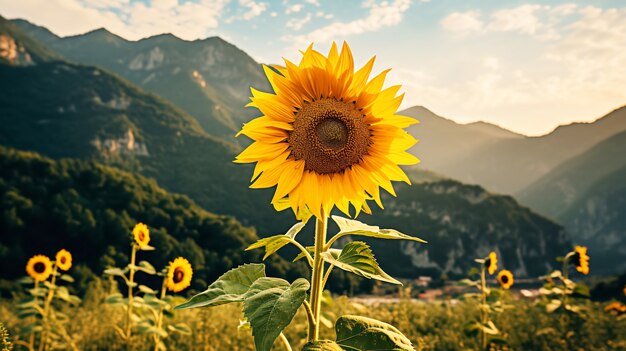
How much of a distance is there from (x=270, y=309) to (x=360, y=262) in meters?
0.37

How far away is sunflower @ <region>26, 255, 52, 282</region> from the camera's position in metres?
5.56

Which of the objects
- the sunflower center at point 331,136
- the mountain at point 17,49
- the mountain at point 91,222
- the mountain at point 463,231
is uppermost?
the mountain at point 17,49

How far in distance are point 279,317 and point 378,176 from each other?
780 millimetres

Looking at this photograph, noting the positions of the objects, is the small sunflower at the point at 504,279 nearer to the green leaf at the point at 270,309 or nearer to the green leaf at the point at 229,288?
the green leaf at the point at 229,288

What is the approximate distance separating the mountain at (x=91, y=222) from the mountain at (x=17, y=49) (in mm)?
106282

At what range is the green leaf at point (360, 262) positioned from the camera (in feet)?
4.22

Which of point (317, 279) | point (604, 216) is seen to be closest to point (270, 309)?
point (317, 279)

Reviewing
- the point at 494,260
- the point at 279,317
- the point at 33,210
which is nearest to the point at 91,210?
the point at 33,210

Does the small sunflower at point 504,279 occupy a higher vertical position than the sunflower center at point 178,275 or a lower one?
lower

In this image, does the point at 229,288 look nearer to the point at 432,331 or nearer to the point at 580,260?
the point at 580,260

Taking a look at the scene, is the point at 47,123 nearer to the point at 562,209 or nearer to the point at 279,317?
the point at 279,317

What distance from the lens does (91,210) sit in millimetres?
36688

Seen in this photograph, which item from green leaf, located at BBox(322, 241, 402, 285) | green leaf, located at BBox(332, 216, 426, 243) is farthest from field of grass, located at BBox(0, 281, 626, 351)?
green leaf, located at BBox(322, 241, 402, 285)

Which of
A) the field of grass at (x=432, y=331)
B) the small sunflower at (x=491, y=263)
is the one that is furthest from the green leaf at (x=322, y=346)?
the small sunflower at (x=491, y=263)
